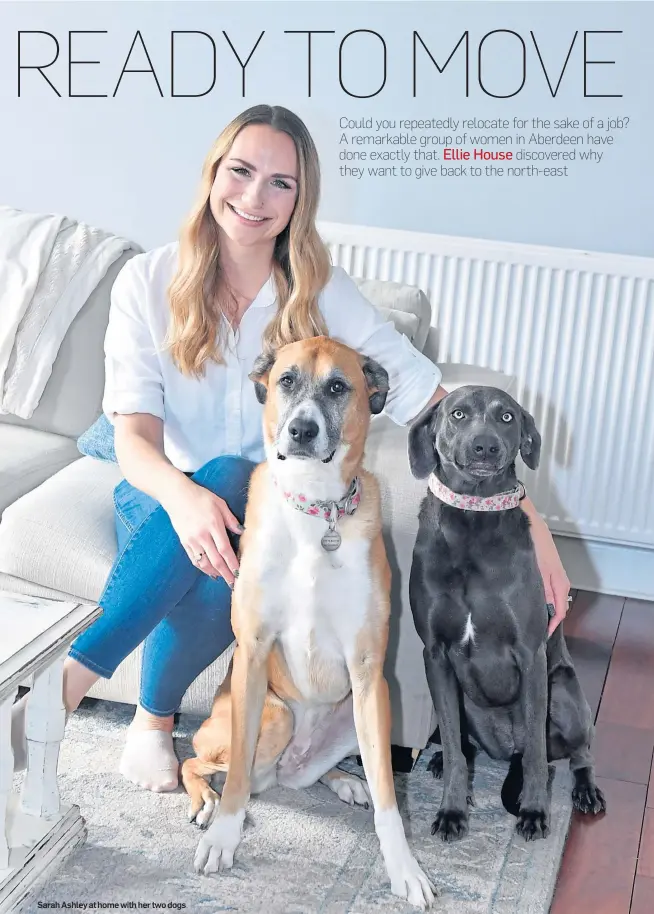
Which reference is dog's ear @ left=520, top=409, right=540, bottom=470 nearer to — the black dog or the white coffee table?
the black dog

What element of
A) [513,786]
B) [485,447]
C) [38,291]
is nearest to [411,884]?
[513,786]

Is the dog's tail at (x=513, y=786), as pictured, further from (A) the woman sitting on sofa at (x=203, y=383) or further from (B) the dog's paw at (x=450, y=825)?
(A) the woman sitting on sofa at (x=203, y=383)

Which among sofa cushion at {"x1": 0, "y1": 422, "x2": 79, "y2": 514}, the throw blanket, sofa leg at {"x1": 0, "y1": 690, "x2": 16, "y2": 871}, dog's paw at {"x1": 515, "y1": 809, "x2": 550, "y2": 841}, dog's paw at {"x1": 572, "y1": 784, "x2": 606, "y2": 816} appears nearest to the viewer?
sofa leg at {"x1": 0, "y1": 690, "x2": 16, "y2": 871}

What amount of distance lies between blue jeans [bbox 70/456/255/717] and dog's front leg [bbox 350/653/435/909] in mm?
325

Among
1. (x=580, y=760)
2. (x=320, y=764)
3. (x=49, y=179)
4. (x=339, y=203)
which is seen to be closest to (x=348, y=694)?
(x=320, y=764)

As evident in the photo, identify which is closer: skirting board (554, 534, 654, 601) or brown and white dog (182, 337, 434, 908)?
brown and white dog (182, 337, 434, 908)

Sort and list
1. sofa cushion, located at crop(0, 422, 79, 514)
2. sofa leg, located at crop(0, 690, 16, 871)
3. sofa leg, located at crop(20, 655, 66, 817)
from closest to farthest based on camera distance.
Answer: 1. sofa leg, located at crop(0, 690, 16, 871)
2. sofa leg, located at crop(20, 655, 66, 817)
3. sofa cushion, located at crop(0, 422, 79, 514)

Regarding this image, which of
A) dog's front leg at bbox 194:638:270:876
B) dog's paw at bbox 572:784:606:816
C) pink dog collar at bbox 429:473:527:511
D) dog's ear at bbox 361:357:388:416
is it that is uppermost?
dog's ear at bbox 361:357:388:416

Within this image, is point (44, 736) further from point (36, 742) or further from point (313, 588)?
point (313, 588)

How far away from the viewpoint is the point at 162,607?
1927 mm

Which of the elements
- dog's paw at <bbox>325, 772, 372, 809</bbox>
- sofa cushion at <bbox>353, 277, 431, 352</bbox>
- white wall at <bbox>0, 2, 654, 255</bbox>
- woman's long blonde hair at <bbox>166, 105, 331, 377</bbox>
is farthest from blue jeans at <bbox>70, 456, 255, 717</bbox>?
white wall at <bbox>0, 2, 654, 255</bbox>

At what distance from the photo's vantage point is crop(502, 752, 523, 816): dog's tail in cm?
202

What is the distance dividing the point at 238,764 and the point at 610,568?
1.84 metres

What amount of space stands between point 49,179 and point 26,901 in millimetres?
2575
